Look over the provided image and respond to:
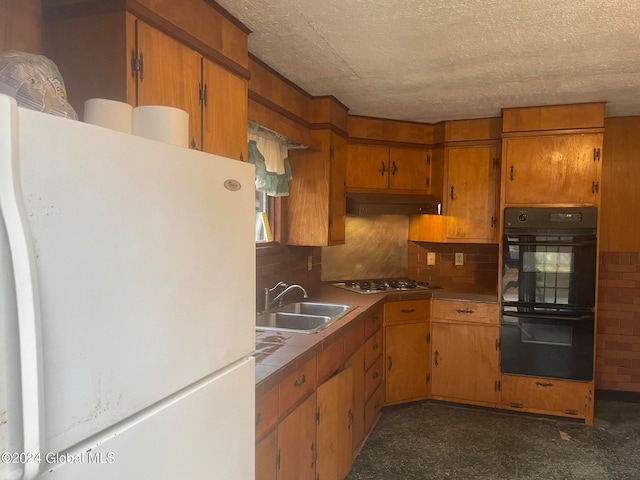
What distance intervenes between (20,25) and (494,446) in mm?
3241

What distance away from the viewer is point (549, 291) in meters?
3.24

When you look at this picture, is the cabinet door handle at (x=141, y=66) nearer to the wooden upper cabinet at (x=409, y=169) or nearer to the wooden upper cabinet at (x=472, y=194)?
the wooden upper cabinet at (x=409, y=169)

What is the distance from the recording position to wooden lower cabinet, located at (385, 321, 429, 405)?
133 inches

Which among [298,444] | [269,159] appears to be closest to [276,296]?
[269,159]

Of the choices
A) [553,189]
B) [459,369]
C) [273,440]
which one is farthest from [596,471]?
[273,440]

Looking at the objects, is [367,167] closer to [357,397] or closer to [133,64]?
[357,397]

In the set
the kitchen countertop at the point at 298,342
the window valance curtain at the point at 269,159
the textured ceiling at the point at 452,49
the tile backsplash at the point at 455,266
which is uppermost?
the textured ceiling at the point at 452,49

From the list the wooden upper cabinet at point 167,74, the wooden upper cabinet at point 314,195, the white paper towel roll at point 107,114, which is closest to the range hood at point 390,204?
the wooden upper cabinet at point 314,195

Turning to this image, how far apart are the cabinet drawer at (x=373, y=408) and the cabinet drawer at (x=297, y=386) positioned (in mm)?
1087

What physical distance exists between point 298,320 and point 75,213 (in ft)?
7.19

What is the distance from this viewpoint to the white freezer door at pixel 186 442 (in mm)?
683

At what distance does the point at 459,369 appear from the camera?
3.49 m

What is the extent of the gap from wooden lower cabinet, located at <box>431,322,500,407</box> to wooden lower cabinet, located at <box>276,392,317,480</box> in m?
1.79

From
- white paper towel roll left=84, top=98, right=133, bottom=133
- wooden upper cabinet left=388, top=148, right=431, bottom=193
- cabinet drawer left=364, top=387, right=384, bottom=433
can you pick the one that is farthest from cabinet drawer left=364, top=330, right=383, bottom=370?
white paper towel roll left=84, top=98, right=133, bottom=133
